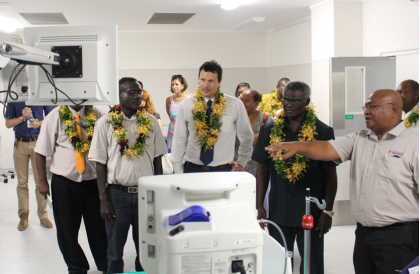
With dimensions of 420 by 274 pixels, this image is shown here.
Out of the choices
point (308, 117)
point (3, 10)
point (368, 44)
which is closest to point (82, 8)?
point (3, 10)

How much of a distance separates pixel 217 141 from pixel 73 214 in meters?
1.27

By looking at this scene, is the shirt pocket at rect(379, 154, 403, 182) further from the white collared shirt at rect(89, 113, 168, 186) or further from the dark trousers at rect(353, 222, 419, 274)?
the white collared shirt at rect(89, 113, 168, 186)

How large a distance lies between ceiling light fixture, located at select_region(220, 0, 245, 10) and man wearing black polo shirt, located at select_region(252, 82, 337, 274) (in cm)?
399

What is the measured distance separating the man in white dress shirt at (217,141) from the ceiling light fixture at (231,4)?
3254mm

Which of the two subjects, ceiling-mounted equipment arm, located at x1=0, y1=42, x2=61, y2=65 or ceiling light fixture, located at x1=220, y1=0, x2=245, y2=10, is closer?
ceiling-mounted equipment arm, located at x1=0, y1=42, x2=61, y2=65

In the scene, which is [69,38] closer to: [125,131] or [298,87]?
[125,131]

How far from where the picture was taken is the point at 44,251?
14.1ft

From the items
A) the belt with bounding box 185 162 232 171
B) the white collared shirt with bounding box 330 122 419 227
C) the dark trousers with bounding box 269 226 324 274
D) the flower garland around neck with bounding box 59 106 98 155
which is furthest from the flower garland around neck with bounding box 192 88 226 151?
the white collared shirt with bounding box 330 122 419 227

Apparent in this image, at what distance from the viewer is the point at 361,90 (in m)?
6.32

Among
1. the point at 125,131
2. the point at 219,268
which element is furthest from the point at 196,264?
the point at 125,131

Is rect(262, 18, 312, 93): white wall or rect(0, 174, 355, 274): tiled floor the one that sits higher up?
rect(262, 18, 312, 93): white wall

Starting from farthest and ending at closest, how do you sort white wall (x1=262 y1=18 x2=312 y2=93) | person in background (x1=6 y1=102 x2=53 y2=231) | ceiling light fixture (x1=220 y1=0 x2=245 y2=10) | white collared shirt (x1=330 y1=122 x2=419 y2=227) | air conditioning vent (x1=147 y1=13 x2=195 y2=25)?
white wall (x1=262 y1=18 x2=312 y2=93) → air conditioning vent (x1=147 y1=13 x2=195 y2=25) → ceiling light fixture (x1=220 y1=0 x2=245 y2=10) → person in background (x1=6 y1=102 x2=53 y2=231) → white collared shirt (x1=330 y1=122 x2=419 y2=227)

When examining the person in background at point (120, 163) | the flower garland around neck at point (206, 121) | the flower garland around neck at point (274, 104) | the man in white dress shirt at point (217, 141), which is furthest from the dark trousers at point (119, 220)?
the flower garland around neck at point (274, 104)

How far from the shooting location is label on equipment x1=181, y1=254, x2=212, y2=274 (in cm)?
124
